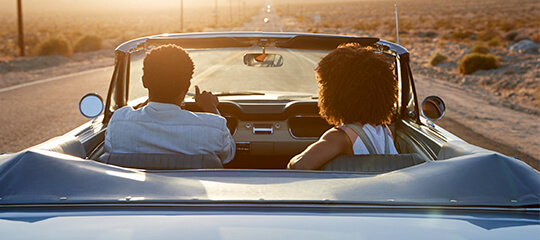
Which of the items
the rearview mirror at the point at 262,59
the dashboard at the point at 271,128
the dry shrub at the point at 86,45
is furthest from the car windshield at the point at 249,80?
the dry shrub at the point at 86,45

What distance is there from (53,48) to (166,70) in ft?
106

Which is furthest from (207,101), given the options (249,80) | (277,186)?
(249,80)

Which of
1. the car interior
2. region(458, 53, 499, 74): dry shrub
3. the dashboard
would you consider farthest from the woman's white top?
region(458, 53, 499, 74): dry shrub

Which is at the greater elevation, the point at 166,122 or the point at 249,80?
the point at 166,122

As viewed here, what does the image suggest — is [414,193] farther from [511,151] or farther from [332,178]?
[511,151]

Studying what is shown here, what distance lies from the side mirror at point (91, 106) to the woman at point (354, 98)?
1948 millimetres

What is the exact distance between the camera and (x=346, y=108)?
2686mm

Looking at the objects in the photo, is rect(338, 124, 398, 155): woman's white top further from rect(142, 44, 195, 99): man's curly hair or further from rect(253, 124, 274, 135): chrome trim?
rect(253, 124, 274, 135): chrome trim

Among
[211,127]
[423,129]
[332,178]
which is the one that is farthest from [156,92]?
[423,129]

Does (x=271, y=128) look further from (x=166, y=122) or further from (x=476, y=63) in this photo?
(x=476, y=63)

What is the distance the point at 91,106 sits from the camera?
159 inches

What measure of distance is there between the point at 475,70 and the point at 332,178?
22.5 metres

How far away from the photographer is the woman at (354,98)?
104 inches

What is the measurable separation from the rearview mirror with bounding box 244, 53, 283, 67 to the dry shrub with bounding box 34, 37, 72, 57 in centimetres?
3057
